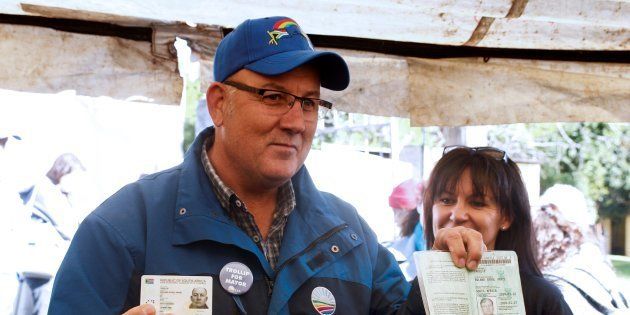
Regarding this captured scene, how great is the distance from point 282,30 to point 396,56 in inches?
60.4

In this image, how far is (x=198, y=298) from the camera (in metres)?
1.86

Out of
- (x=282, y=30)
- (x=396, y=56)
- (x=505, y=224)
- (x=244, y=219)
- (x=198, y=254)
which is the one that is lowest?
(x=198, y=254)

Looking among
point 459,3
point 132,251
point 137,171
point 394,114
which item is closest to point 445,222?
point 394,114

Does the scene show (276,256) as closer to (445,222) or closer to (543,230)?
(445,222)

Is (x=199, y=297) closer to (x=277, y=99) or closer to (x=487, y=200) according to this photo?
(x=277, y=99)

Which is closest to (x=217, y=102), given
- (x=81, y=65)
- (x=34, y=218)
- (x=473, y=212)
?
(x=81, y=65)

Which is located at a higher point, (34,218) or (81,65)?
(81,65)

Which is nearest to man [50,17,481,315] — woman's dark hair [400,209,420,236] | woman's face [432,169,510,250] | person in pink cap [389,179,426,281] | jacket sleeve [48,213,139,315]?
jacket sleeve [48,213,139,315]

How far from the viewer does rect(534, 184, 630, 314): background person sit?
5996 mm

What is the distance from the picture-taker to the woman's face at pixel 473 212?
10.5 feet

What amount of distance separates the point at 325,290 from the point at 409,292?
0.94ft

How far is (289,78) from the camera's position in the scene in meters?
2.04

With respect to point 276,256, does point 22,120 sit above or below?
above

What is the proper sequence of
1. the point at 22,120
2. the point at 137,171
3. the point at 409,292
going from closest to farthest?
the point at 409,292, the point at 22,120, the point at 137,171
